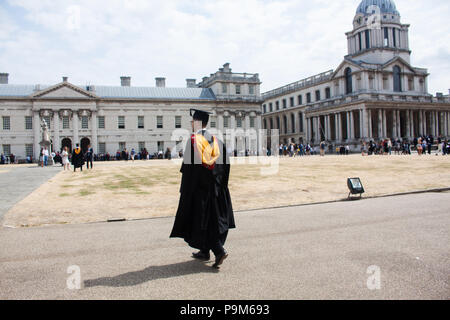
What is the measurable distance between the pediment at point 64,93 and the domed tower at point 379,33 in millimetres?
48786

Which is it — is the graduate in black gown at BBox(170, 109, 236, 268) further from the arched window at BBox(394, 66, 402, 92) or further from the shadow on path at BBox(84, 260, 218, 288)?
the arched window at BBox(394, 66, 402, 92)

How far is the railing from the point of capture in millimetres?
72450

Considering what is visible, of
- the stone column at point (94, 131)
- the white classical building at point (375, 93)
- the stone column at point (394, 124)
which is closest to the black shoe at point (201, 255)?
the stone column at point (94, 131)

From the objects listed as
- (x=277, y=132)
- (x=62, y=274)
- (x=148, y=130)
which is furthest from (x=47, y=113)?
(x=62, y=274)

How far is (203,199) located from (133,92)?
2286 inches

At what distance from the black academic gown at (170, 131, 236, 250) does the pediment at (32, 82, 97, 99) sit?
5487cm

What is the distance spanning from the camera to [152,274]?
4320 millimetres

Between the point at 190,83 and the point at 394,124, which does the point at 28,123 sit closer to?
the point at 190,83

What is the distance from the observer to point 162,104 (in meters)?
Result: 59.6

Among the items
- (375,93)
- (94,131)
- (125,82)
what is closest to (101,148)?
(94,131)

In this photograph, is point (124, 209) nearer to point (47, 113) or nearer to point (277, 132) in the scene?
point (47, 113)
